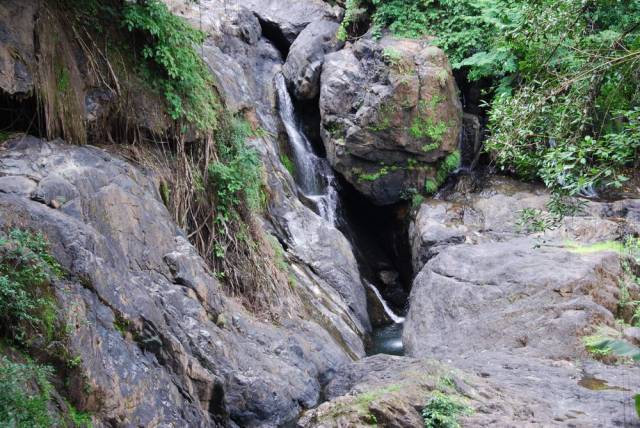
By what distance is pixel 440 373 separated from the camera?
21.9ft

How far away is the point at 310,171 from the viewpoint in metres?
15.1

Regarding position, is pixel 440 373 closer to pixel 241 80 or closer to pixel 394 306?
pixel 394 306

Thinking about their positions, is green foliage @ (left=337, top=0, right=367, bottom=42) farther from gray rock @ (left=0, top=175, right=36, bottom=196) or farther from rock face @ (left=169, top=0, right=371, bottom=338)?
gray rock @ (left=0, top=175, right=36, bottom=196)

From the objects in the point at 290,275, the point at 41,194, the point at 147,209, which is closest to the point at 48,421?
the point at 41,194

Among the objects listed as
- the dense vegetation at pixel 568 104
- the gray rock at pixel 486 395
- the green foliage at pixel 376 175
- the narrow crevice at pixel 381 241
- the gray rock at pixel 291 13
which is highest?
the gray rock at pixel 291 13

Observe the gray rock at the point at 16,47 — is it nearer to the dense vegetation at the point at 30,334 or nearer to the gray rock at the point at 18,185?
the gray rock at the point at 18,185

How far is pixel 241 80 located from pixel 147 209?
6.56m

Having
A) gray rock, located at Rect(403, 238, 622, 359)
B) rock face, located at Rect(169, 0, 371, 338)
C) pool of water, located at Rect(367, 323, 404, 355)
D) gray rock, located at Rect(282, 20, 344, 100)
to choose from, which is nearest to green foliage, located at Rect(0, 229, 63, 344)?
rock face, located at Rect(169, 0, 371, 338)

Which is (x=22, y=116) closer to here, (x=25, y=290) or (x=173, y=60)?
(x=173, y=60)

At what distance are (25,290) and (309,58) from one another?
40.5ft

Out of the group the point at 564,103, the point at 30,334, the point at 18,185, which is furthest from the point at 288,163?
the point at 30,334

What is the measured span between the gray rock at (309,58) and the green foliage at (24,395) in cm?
1232

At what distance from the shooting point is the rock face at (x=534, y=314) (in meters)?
6.59

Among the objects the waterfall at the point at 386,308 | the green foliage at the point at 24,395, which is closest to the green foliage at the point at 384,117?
the waterfall at the point at 386,308
